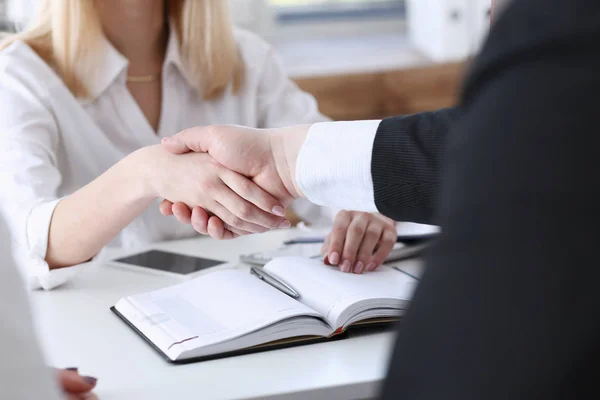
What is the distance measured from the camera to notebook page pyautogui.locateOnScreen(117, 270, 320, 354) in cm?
95

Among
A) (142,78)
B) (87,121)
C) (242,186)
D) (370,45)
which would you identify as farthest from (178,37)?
(370,45)

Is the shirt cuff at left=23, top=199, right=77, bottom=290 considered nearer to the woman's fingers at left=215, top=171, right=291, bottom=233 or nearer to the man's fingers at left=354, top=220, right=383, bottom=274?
the woman's fingers at left=215, top=171, right=291, bottom=233

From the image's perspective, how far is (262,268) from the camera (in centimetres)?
121

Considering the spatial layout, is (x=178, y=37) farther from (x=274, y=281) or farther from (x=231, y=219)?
(x=274, y=281)

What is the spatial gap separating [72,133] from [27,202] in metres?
0.34

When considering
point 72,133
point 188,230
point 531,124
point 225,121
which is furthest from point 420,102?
point 531,124

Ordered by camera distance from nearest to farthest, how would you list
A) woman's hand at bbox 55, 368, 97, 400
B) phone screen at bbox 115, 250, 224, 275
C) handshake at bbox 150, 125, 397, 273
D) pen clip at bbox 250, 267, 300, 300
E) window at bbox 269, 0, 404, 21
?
woman's hand at bbox 55, 368, 97, 400, pen clip at bbox 250, 267, 300, 300, handshake at bbox 150, 125, 397, 273, phone screen at bbox 115, 250, 224, 275, window at bbox 269, 0, 404, 21

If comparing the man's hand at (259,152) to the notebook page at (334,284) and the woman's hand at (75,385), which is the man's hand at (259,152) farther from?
the woman's hand at (75,385)

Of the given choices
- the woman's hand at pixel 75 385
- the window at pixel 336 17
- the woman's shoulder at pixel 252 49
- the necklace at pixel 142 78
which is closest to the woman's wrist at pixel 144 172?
the woman's hand at pixel 75 385

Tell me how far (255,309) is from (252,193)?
238 mm

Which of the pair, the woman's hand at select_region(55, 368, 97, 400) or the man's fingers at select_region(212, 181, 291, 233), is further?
the man's fingers at select_region(212, 181, 291, 233)

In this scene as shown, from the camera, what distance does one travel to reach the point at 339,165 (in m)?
1.06

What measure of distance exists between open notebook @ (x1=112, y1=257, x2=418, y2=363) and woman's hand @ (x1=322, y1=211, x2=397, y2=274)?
37 mm

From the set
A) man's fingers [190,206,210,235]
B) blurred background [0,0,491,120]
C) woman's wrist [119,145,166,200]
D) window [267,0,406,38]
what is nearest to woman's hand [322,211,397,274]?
man's fingers [190,206,210,235]
